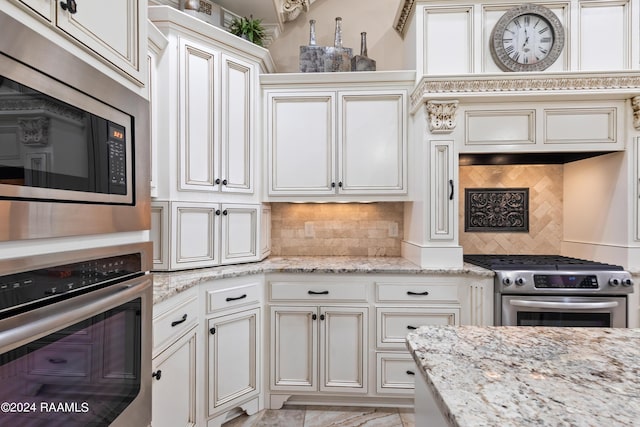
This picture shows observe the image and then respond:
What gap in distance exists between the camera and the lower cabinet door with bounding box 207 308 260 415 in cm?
202

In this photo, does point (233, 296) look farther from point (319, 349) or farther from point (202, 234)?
point (319, 349)

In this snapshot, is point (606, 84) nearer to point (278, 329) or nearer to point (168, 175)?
point (278, 329)

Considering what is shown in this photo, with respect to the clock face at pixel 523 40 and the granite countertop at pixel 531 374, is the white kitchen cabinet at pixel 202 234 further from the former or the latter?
the clock face at pixel 523 40

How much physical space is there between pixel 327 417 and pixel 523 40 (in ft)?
9.30

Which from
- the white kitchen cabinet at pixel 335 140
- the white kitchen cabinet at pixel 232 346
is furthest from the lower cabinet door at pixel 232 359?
the white kitchen cabinet at pixel 335 140

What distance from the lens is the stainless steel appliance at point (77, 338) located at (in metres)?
0.59

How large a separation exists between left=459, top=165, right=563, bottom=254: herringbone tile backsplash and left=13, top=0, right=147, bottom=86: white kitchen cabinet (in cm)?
247

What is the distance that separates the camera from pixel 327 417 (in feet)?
7.37

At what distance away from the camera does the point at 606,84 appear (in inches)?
85.4

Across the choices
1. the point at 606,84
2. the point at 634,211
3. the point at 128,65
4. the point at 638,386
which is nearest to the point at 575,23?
the point at 606,84

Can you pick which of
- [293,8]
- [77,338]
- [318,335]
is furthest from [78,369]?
[293,8]

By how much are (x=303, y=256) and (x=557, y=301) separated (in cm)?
179

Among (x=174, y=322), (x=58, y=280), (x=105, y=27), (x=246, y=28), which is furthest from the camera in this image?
(x=246, y=28)

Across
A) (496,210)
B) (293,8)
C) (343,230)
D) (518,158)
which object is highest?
(293,8)
